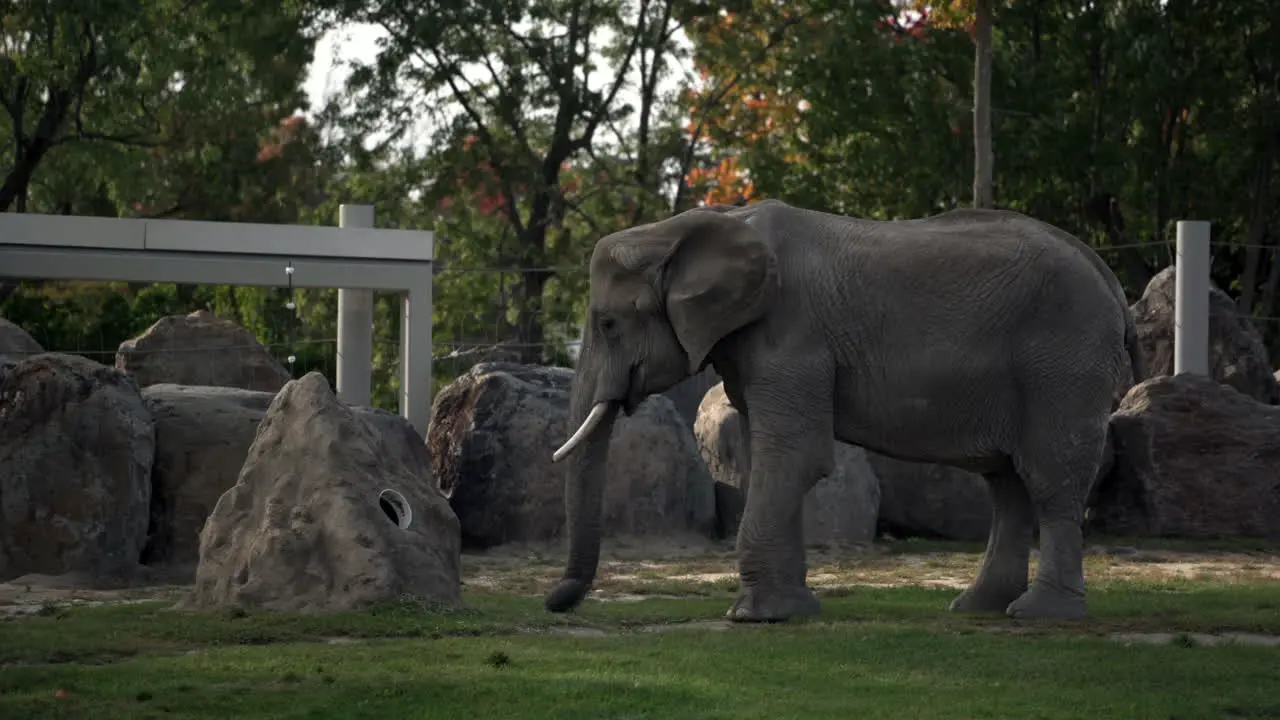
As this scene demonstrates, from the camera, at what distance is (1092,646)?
10.1 m

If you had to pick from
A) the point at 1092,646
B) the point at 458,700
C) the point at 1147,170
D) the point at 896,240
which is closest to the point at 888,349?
the point at 896,240

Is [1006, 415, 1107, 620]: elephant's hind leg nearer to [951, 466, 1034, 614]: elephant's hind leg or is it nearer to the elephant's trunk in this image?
[951, 466, 1034, 614]: elephant's hind leg

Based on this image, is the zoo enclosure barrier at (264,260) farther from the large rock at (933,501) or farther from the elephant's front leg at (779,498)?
the elephant's front leg at (779,498)

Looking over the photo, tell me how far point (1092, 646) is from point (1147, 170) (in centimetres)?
2036

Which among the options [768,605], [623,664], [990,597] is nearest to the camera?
[623,664]

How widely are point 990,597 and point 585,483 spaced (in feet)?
7.94

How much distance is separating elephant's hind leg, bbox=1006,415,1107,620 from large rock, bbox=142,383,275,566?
5.88m

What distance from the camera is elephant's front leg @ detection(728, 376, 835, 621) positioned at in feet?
37.2

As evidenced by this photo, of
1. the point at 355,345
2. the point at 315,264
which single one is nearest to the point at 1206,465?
the point at 355,345

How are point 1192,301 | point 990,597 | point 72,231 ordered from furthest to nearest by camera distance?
point 1192,301
point 72,231
point 990,597

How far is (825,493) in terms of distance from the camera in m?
17.6

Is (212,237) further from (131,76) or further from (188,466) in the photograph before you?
(131,76)

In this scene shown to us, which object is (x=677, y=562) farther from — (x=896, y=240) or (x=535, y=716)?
(x=535, y=716)

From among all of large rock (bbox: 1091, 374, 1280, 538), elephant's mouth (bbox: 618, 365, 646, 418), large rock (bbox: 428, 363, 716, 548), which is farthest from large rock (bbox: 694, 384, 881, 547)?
elephant's mouth (bbox: 618, 365, 646, 418)
